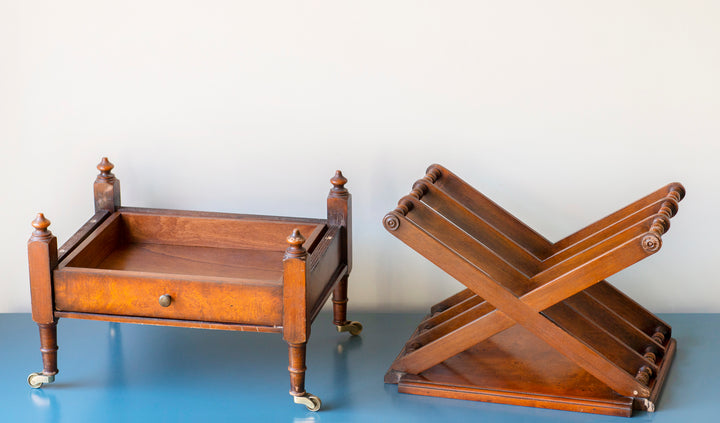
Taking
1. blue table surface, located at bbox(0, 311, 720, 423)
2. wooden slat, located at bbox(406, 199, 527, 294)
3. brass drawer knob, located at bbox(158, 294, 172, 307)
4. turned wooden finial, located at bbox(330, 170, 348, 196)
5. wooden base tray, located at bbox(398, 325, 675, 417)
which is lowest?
blue table surface, located at bbox(0, 311, 720, 423)

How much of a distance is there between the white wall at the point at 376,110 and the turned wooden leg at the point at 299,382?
0.69 metres

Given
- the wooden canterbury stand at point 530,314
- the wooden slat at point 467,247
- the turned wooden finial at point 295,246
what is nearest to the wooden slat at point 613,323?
the wooden canterbury stand at point 530,314

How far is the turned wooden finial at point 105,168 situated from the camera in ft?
8.32

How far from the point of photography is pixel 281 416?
2146 mm

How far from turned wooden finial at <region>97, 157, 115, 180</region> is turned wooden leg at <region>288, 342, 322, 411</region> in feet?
2.63

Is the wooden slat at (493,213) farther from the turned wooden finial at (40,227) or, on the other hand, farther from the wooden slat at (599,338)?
the turned wooden finial at (40,227)

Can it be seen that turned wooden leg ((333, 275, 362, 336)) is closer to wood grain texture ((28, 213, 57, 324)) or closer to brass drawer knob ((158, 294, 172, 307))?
brass drawer knob ((158, 294, 172, 307))

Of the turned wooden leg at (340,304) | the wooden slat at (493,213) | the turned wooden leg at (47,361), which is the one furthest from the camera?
the turned wooden leg at (340,304)

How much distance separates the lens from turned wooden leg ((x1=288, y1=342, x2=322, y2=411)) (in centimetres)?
214

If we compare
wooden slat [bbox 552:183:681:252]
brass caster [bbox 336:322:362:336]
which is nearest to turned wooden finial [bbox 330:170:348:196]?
brass caster [bbox 336:322:362:336]

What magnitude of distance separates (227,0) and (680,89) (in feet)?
4.32

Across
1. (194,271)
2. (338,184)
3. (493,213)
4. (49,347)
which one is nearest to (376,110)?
(338,184)

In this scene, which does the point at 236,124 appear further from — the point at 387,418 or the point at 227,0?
the point at 387,418

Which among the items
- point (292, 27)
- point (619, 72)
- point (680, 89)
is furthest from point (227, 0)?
point (680, 89)
